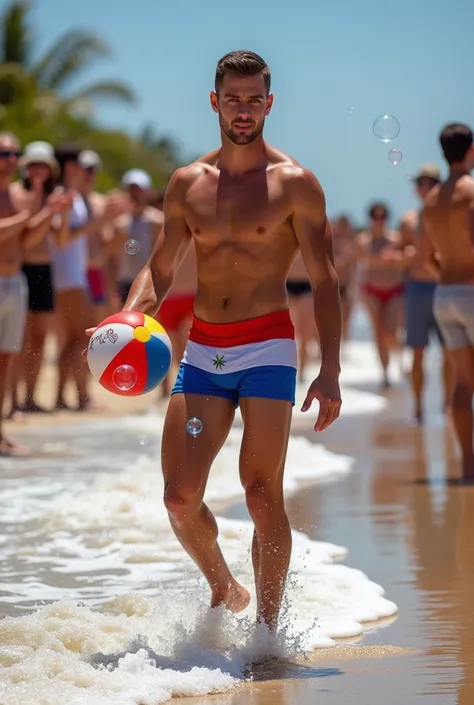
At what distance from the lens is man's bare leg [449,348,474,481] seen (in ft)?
30.0

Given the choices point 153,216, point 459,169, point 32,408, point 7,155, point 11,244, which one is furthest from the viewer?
point 153,216

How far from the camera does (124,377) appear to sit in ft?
16.3

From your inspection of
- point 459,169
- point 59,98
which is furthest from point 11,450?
point 59,98

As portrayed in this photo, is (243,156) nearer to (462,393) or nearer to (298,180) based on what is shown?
(298,180)

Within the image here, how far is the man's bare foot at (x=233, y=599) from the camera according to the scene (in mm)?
5316

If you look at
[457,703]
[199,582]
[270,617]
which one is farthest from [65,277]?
[457,703]

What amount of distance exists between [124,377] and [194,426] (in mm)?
335

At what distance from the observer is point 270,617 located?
5.18m

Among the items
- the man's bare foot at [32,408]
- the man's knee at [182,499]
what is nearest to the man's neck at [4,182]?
the man's bare foot at [32,408]

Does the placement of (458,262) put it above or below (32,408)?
above

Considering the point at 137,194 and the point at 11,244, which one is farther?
the point at 137,194

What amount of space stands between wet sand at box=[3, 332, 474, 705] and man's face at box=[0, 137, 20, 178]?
2.91 metres

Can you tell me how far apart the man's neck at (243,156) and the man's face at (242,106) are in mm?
62

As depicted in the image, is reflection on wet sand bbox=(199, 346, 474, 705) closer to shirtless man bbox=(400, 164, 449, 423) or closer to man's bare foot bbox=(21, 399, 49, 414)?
shirtless man bbox=(400, 164, 449, 423)
